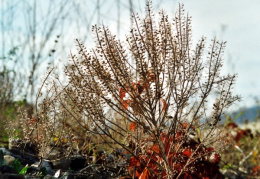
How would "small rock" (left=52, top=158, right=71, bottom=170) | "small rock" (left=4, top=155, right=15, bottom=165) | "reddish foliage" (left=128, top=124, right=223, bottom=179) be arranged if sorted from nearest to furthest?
"reddish foliage" (left=128, top=124, right=223, bottom=179)
"small rock" (left=4, top=155, right=15, bottom=165)
"small rock" (left=52, top=158, right=71, bottom=170)

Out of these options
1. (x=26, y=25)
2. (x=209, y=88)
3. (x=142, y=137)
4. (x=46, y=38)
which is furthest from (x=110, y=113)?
(x=26, y=25)

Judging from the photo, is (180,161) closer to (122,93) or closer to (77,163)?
(122,93)

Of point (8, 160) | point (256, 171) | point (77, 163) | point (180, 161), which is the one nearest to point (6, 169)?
point (8, 160)

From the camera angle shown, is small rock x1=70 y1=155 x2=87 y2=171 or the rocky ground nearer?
the rocky ground

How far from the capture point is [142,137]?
290 centimetres

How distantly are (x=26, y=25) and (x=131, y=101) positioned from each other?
433 centimetres

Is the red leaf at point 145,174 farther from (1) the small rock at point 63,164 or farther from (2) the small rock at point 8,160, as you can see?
(2) the small rock at point 8,160

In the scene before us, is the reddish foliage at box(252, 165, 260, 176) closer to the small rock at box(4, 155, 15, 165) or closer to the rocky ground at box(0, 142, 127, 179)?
the rocky ground at box(0, 142, 127, 179)

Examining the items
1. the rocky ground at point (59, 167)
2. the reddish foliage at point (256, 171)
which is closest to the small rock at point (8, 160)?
the rocky ground at point (59, 167)

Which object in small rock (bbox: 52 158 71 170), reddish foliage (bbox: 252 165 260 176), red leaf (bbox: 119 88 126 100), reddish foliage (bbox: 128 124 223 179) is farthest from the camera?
reddish foliage (bbox: 252 165 260 176)

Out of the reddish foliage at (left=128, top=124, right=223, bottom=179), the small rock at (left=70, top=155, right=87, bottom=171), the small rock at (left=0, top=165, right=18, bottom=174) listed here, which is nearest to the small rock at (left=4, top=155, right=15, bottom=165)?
the small rock at (left=0, top=165, right=18, bottom=174)

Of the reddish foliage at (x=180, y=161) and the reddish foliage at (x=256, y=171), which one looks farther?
the reddish foliage at (x=256, y=171)

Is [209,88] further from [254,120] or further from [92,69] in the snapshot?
[254,120]

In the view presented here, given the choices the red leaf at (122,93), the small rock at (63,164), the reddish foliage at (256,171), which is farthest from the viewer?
the reddish foliage at (256,171)
